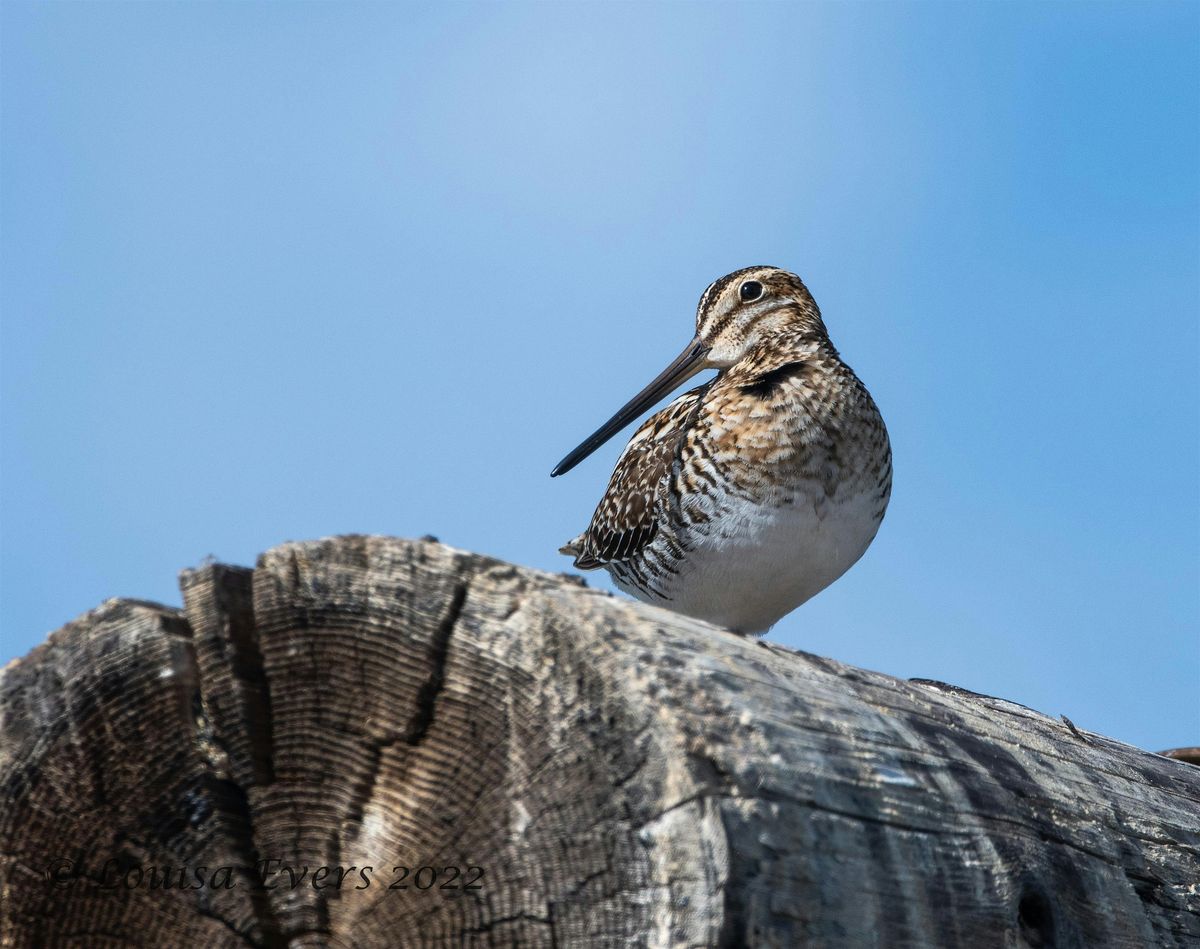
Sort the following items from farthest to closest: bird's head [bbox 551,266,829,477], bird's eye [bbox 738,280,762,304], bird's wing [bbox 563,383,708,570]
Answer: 1. bird's eye [bbox 738,280,762,304]
2. bird's head [bbox 551,266,829,477]
3. bird's wing [bbox 563,383,708,570]

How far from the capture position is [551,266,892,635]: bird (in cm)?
593

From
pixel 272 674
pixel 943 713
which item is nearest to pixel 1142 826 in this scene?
pixel 943 713

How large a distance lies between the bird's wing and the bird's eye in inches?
21.9

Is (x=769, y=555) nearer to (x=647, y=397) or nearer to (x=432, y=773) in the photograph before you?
(x=647, y=397)

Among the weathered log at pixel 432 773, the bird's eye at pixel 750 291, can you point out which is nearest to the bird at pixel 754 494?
the bird's eye at pixel 750 291

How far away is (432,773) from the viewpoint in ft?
9.22

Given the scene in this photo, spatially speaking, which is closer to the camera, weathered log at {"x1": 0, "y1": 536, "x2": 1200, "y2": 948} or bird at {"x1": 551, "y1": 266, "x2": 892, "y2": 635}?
weathered log at {"x1": 0, "y1": 536, "x2": 1200, "y2": 948}

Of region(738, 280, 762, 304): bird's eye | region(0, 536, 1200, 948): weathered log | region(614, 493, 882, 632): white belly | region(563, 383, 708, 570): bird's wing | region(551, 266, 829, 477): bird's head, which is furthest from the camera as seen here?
region(738, 280, 762, 304): bird's eye

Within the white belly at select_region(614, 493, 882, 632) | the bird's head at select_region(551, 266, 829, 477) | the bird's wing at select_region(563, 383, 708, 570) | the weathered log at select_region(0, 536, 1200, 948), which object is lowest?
the weathered log at select_region(0, 536, 1200, 948)

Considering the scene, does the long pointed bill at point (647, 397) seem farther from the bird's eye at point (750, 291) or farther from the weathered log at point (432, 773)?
the weathered log at point (432, 773)

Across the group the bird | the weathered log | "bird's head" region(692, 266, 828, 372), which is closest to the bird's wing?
the bird

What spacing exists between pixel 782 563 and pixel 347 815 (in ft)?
11.0

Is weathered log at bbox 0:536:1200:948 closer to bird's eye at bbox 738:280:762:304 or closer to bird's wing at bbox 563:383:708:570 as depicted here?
bird's wing at bbox 563:383:708:570

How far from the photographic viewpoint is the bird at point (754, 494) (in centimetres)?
593
